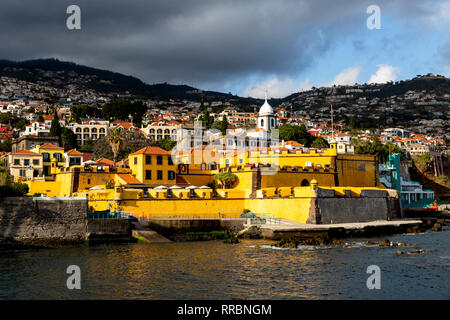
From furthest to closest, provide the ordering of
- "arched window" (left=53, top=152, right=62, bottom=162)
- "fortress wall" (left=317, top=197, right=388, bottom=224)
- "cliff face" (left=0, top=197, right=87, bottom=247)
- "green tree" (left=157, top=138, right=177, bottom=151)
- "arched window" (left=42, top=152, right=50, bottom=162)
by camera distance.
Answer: "green tree" (left=157, top=138, right=177, bottom=151)
"arched window" (left=53, top=152, right=62, bottom=162)
"arched window" (left=42, top=152, right=50, bottom=162)
"fortress wall" (left=317, top=197, right=388, bottom=224)
"cliff face" (left=0, top=197, right=87, bottom=247)

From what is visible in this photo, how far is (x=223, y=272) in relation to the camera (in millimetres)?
29719

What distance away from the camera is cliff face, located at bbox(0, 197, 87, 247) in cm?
3825

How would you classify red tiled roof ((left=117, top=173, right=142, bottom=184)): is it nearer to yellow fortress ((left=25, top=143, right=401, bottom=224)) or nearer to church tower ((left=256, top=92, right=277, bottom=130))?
yellow fortress ((left=25, top=143, right=401, bottom=224))

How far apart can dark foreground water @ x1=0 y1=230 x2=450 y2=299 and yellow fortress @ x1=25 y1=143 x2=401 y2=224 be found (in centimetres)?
798

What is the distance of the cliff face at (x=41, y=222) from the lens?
38.2 meters

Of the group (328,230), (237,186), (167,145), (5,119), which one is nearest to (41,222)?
(237,186)

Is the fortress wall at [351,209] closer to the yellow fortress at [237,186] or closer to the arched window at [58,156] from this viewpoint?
the yellow fortress at [237,186]

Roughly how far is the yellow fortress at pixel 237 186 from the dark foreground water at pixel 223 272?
798cm

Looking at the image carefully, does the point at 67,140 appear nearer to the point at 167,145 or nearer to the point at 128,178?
the point at 167,145

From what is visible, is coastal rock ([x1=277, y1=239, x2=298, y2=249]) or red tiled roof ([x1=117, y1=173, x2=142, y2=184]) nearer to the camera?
coastal rock ([x1=277, y1=239, x2=298, y2=249])

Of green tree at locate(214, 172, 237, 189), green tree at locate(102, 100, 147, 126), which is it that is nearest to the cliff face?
green tree at locate(214, 172, 237, 189)

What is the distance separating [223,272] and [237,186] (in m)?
26.3

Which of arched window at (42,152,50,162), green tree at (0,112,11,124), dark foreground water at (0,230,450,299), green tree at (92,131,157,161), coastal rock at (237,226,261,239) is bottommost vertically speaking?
dark foreground water at (0,230,450,299)

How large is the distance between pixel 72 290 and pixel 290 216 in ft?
88.0
